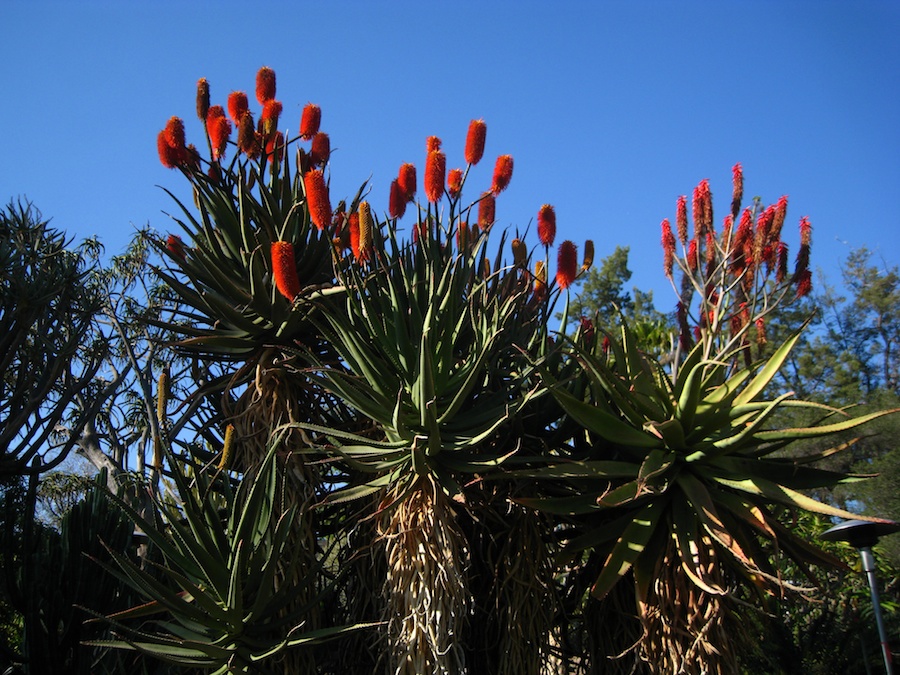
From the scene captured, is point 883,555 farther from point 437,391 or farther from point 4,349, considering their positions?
point 4,349

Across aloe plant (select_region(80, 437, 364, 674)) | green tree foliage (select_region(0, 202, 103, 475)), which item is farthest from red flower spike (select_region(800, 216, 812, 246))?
green tree foliage (select_region(0, 202, 103, 475))

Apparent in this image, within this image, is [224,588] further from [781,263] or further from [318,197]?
[781,263]

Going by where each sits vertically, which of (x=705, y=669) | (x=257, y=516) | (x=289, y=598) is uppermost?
(x=257, y=516)

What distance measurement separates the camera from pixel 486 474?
610cm

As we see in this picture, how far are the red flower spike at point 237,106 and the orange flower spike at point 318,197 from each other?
1.29 metres

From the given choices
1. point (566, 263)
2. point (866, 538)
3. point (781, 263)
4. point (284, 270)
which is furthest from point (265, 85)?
point (866, 538)

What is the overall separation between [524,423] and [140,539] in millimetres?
3852

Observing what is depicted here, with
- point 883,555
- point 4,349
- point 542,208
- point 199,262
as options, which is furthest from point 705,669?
point 883,555

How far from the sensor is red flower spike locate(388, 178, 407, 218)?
688 cm

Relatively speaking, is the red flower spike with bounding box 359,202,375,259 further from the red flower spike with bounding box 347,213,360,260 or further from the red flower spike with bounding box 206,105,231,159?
the red flower spike with bounding box 206,105,231,159

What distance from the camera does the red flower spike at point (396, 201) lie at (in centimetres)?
688

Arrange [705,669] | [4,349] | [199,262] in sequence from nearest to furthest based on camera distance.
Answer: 1. [705,669]
2. [199,262]
3. [4,349]

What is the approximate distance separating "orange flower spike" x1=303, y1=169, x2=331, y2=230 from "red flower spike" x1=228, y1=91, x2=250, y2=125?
1.29 metres

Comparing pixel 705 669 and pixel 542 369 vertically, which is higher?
pixel 542 369
